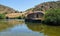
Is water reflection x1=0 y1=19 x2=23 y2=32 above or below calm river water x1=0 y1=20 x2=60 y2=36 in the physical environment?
above

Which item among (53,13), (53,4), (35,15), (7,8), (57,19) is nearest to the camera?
(57,19)

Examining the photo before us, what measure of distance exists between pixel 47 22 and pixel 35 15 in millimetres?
12553

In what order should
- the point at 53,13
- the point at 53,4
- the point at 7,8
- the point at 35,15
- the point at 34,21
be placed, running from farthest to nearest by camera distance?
the point at 7,8
the point at 53,4
the point at 35,15
the point at 34,21
the point at 53,13

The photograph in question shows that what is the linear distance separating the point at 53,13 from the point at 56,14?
1044 millimetres

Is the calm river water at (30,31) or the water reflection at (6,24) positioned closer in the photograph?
the calm river water at (30,31)

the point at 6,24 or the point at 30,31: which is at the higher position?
the point at 6,24

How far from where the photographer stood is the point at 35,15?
1593 inches

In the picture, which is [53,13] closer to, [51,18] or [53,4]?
[51,18]

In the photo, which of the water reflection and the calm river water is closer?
the calm river water

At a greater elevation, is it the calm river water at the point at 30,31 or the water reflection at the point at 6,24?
the water reflection at the point at 6,24

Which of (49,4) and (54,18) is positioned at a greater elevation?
(49,4)

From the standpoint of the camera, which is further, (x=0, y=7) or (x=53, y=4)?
(x=0, y=7)

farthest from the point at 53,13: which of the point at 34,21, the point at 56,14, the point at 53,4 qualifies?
the point at 53,4

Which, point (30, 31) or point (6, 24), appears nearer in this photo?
point (30, 31)
